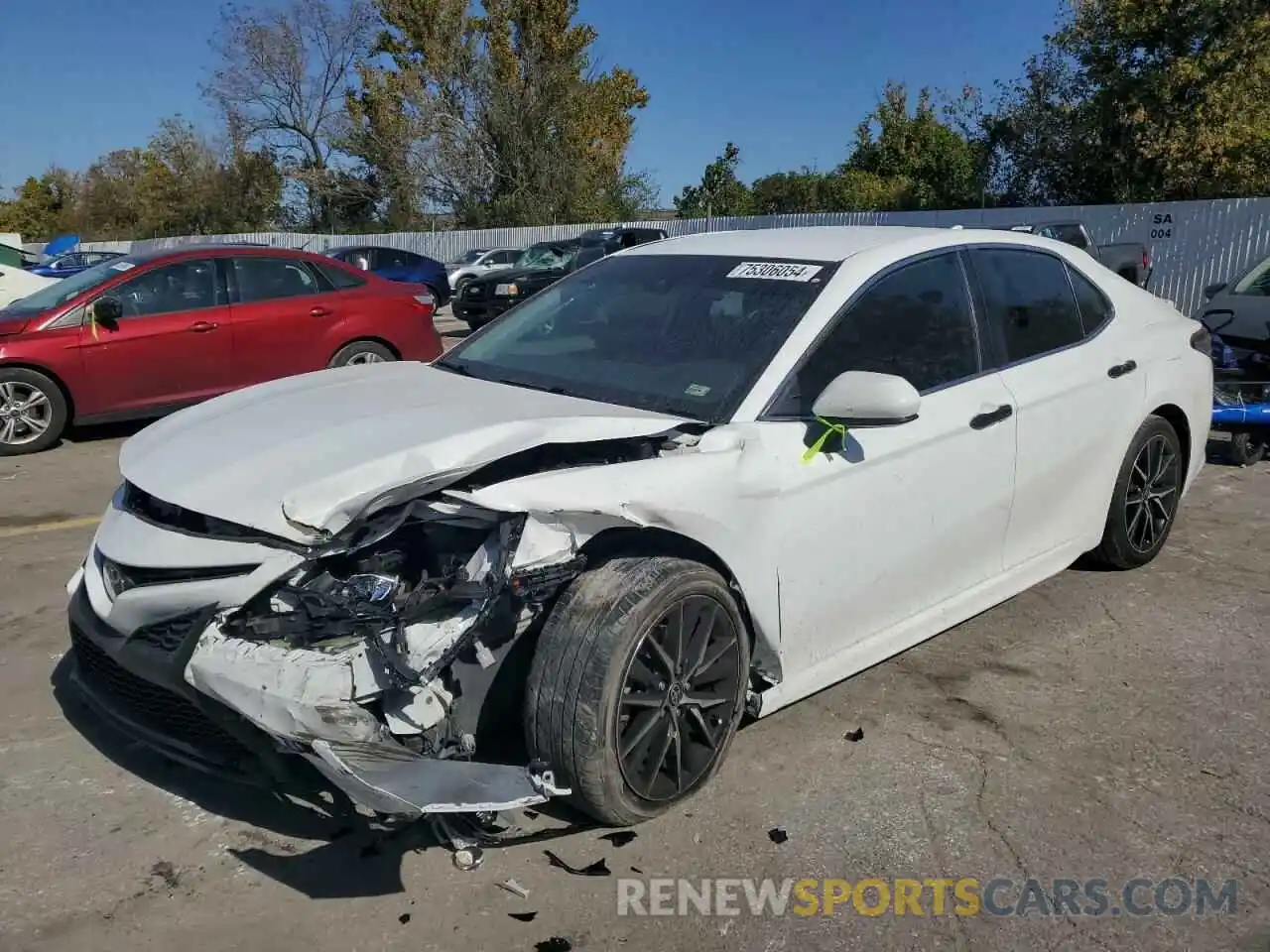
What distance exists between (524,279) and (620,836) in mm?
17293

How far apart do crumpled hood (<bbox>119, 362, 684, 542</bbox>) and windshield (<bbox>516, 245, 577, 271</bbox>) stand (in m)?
18.6

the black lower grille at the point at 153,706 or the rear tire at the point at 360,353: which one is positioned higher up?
the rear tire at the point at 360,353

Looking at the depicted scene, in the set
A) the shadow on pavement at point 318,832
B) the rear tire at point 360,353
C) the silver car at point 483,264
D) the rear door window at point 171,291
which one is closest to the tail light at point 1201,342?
the shadow on pavement at point 318,832

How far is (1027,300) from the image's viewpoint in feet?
14.5

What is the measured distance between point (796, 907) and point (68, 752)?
7.90ft

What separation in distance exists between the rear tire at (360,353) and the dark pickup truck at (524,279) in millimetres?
7593

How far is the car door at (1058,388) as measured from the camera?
420 centimetres

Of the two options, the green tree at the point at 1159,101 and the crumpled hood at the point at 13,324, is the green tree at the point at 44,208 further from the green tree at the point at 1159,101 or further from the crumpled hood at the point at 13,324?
the crumpled hood at the point at 13,324

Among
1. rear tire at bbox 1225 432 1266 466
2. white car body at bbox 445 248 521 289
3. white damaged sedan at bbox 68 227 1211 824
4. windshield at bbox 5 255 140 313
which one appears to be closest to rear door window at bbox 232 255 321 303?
windshield at bbox 5 255 140 313

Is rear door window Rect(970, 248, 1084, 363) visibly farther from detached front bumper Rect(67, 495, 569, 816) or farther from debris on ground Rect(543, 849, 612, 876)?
detached front bumper Rect(67, 495, 569, 816)

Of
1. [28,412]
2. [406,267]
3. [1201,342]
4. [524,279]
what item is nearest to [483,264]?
[406,267]

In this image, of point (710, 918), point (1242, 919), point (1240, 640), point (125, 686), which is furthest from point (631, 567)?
point (1240, 640)

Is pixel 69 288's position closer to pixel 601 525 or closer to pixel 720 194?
pixel 601 525

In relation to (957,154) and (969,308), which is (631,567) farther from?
(957,154)
